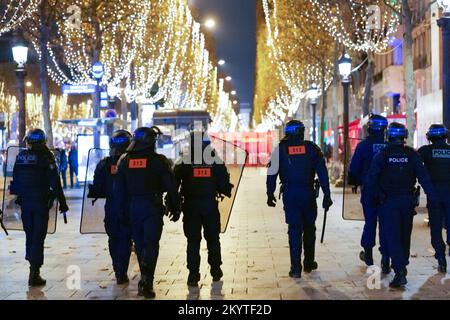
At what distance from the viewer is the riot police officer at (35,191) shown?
10.4m

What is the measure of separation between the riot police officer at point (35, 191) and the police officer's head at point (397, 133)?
399 centimetres

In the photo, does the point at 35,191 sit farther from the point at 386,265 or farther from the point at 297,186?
the point at 386,265

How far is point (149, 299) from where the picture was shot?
930 cm

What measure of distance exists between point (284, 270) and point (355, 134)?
85.4ft

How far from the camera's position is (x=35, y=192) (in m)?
10.4

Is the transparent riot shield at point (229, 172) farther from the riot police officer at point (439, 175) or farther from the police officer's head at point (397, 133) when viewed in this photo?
the riot police officer at point (439, 175)

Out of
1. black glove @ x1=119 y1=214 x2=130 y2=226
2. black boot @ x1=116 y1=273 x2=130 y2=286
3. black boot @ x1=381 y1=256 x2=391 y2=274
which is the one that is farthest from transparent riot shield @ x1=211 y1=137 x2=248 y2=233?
black boot @ x1=381 y1=256 x2=391 y2=274

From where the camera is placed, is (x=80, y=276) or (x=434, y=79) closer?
(x=80, y=276)

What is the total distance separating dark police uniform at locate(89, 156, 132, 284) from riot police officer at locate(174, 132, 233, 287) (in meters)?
0.77

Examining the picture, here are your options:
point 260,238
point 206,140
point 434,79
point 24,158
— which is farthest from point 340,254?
point 434,79

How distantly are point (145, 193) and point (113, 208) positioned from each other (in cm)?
117

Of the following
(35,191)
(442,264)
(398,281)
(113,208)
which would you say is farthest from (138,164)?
(442,264)
